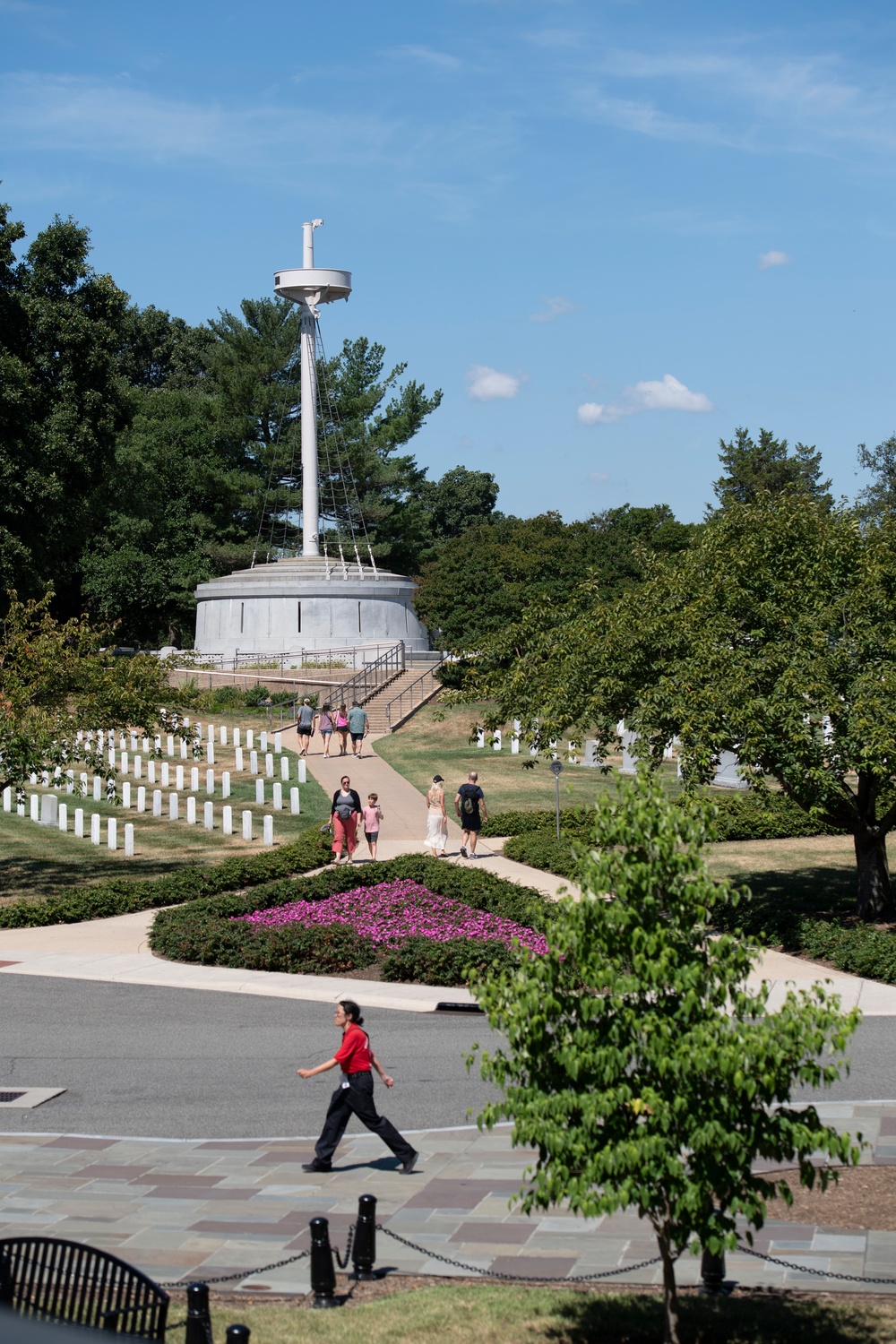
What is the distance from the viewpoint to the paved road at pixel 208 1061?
11.9 metres

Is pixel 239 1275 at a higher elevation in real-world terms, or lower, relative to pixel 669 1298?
lower

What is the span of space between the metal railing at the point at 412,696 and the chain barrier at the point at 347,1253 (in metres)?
35.1

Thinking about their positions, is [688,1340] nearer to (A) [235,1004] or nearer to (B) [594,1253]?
(B) [594,1253]

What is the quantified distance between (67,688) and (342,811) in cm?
535

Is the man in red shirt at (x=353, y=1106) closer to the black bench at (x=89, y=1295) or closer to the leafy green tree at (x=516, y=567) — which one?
the black bench at (x=89, y=1295)

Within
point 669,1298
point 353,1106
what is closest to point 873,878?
point 353,1106

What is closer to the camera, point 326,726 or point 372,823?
point 372,823

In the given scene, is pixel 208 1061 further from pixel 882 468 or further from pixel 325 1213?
pixel 882 468

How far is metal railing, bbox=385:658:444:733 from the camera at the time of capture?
45.3 meters

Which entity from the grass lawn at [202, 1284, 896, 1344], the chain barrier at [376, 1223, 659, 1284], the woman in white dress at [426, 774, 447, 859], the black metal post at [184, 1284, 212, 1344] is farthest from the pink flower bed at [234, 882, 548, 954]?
the black metal post at [184, 1284, 212, 1344]

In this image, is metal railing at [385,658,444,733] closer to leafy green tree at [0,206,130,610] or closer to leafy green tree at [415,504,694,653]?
leafy green tree at [415,504,694,653]

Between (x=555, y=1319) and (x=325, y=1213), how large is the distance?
2413 mm

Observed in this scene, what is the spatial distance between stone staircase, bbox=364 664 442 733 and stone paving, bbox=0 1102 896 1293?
109 feet

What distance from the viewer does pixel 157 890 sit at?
22156 millimetres
